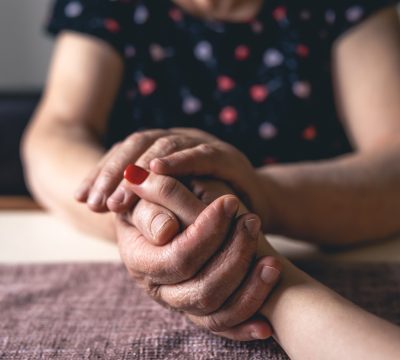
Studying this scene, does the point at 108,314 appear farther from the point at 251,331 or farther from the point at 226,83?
the point at 226,83

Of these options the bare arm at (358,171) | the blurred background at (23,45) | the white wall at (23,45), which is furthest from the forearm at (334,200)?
the white wall at (23,45)

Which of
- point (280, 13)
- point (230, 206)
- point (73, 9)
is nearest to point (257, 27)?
point (280, 13)

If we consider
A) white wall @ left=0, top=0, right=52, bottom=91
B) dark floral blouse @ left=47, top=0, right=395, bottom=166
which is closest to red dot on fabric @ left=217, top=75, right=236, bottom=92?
dark floral blouse @ left=47, top=0, right=395, bottom=166

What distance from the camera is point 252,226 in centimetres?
45

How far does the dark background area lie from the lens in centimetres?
102

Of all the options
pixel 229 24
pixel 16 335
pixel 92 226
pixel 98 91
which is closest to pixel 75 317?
pixel 16 335

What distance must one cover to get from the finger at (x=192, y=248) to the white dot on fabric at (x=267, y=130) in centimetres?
43

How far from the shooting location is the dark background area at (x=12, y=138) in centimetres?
102

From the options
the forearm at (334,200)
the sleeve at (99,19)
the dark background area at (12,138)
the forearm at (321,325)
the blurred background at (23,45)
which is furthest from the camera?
the blurred background at (23,45)

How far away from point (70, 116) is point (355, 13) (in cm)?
44

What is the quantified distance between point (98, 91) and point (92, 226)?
24cm

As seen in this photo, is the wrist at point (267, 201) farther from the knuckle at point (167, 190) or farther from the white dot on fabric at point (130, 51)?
the white dot on fabric at point (130, 51)

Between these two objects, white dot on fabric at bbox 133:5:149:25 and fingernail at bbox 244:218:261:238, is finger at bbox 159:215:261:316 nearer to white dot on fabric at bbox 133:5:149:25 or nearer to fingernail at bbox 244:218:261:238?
fingernail at bbox 244:218:261:238

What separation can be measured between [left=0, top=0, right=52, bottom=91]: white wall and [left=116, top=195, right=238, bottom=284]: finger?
1.08 meters
